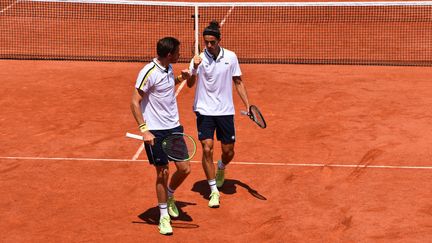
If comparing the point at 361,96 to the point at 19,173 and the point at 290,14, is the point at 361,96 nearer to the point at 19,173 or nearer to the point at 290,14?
the point at 19,173

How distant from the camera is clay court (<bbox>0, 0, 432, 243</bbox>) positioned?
11.1 meters

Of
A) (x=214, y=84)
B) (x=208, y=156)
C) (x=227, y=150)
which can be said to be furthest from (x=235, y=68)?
(x=208, y=156)

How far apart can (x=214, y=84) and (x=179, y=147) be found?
1383 mm

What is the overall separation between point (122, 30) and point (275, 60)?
19.4 ft

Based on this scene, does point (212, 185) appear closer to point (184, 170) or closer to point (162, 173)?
point (184, 170)

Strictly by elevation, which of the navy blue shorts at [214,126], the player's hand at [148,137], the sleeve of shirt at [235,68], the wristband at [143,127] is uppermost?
the sleeve of shirt at [235,68]

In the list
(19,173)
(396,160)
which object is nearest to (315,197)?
(396,160)

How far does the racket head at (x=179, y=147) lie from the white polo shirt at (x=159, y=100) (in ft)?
0.55

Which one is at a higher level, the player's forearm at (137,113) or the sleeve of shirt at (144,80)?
the sleeve of shirt at (144,80)

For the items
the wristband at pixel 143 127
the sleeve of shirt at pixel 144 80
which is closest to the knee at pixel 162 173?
the wristband at pixel 143 127

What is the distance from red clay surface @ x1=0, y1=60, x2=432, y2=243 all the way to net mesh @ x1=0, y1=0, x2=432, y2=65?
2.51 metres

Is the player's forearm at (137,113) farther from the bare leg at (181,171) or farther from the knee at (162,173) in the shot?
the bare leg at (181,171)

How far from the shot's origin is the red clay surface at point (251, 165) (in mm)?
11062

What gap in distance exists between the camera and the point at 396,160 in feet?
45.1
